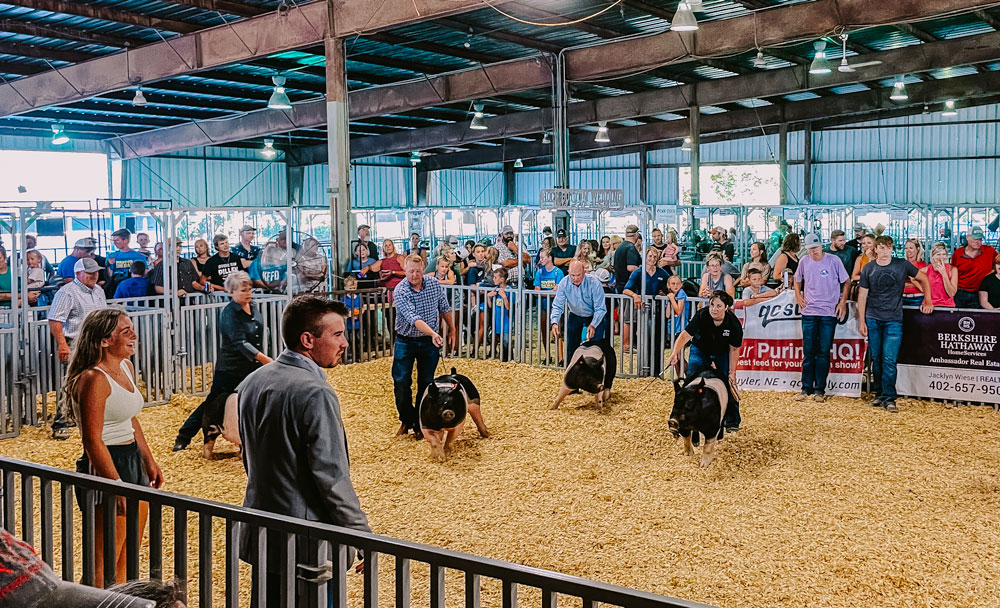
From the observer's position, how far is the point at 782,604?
517cm

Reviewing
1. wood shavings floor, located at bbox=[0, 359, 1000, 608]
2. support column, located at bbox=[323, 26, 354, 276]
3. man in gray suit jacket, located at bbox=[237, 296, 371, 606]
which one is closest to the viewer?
man in gray suit jacket, located at bbox=[237, 296, 371, 606]

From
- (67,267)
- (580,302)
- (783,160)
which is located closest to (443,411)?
(580,302)

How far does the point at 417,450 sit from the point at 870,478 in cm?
393

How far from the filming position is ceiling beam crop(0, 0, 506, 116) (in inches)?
535

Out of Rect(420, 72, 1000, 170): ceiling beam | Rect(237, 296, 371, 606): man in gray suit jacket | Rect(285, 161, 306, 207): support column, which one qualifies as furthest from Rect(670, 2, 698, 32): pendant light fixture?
Rect(285, 161, 306, 207): support column

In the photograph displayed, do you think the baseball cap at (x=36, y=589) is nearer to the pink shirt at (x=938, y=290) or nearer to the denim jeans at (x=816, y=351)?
the denim jeans at (x=816, y=351)

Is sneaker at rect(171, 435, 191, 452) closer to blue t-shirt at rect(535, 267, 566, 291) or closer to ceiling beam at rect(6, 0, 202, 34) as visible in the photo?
blue t-shirt at rect(535, 267, 566, 291)

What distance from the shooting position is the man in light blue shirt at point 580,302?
10863 millimetres

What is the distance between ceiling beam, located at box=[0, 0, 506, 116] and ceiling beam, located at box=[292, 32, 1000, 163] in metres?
11.9

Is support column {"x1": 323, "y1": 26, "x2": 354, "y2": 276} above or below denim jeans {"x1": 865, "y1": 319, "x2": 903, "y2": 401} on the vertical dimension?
above

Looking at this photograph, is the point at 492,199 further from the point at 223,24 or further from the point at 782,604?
the point at 782,604

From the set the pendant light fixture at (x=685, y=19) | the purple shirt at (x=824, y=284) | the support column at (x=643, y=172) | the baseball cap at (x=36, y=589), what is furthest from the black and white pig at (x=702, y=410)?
the support column at (x=643, y=172)

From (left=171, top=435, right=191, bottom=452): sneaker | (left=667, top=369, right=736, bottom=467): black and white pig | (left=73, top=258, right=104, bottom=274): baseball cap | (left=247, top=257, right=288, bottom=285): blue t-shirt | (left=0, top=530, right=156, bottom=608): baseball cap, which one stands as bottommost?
(left=171, top=435, right=191, bottom=452): sneaker

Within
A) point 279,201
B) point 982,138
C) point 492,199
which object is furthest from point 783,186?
point 279,201
